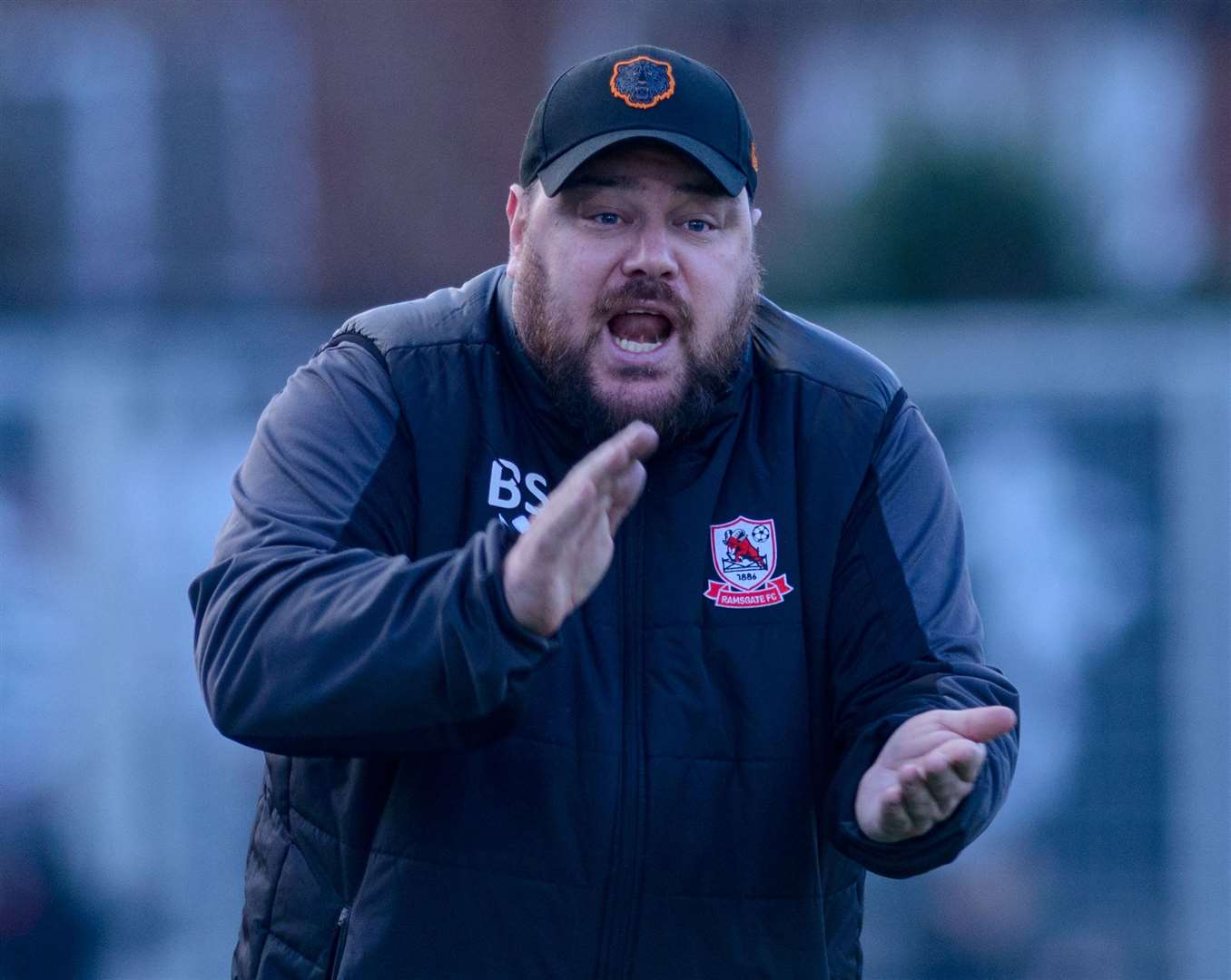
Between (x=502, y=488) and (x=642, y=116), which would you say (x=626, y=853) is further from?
(x=642, y=116)

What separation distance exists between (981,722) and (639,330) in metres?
0.82

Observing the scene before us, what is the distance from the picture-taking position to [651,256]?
2.70m

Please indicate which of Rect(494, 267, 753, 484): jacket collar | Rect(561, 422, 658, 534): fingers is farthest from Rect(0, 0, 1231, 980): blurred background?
Rect(561, 422, 658, 534): fingers

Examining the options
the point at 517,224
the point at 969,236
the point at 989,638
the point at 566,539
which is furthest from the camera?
the point at 969,236

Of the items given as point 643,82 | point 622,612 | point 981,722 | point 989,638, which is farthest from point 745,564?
point 989,638

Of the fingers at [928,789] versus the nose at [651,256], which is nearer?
the fingers at [928,789]

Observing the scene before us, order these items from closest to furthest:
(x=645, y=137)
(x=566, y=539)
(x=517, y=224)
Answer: (x=566, y=539)
(x=645, y=137)
(x=517, y=224)

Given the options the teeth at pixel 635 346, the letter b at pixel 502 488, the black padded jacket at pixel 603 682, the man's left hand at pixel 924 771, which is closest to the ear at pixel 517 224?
the black padded jacket at pixel 603 682

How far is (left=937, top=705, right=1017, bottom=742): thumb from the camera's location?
7.81ft

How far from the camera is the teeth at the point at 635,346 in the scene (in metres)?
2.76

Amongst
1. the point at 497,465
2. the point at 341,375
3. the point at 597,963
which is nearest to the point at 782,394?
the point at 497,465

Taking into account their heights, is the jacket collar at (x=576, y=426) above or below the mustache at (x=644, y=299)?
below

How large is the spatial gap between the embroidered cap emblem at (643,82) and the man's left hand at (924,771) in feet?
3.31

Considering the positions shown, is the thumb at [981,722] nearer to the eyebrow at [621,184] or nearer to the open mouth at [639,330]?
the open mouth at [639,330]
